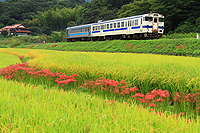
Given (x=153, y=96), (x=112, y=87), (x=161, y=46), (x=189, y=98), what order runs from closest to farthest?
(x=153, y=96)
(x=189, y=98)
(x=112, y=87)
(x=161, y=46)

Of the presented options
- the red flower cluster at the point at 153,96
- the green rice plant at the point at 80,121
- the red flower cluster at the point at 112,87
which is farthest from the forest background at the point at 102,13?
the green rice plant at the point at 80,121

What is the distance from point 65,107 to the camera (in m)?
2.17

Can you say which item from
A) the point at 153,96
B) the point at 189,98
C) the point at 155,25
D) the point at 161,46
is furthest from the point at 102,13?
the point at 153,96

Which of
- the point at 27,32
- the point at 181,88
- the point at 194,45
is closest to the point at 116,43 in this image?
the point at 194,45

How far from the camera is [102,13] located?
45.2 meters

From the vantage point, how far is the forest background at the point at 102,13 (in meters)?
25.4

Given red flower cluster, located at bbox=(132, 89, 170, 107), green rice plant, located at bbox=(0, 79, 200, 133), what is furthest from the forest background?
green rice plant, located at bbox=(0, 79, 200, 133)

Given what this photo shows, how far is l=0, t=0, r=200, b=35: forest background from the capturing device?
999 inches

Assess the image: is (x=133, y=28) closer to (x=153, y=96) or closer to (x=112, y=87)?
(x=112, y=87)

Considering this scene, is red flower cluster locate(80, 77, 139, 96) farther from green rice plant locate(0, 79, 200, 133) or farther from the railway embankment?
the railway embankment

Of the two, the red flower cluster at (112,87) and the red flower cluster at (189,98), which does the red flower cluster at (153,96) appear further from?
the red flower cluster at (112,87)

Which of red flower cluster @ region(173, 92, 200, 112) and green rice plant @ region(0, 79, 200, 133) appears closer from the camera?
green rice plant @ region(0, 79, 200, 133)

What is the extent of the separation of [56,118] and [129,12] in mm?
35252

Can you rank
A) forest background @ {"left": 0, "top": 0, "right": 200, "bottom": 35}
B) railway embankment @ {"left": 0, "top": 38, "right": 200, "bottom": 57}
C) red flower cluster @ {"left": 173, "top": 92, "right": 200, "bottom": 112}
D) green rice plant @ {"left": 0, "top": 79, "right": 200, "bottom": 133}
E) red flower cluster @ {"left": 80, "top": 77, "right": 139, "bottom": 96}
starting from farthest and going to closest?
forest background @ {"left": 0, "top": 0, "right": 200, "bottom": 35}, railway embankment @ {"left": 0, "top": 38, "right": 200, "bottom": 57}, red flower cluster @ {"left": 80, "top": 77, "right": 139, "bottom": 96}, red flower cluster @ {"left": 173, "top": 92, "right": 200, "bottom": 112}, green rice plant @ {"left": 0, "top": 79, "right": 200, "bottom": 133}
